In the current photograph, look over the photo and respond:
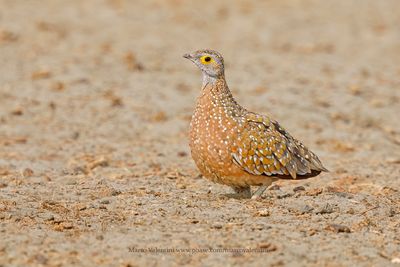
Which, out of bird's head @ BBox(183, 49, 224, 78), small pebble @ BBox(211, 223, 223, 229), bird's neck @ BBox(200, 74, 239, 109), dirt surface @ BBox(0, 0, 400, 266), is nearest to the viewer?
dirt surface @ BBox(0, 0, 400, 266)

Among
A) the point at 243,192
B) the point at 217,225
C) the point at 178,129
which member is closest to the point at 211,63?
the point at 243,192

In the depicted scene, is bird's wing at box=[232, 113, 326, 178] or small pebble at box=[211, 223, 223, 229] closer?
small pebble at box=[211, 223, 223, 229]

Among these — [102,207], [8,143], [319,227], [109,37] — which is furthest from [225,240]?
[109,37]

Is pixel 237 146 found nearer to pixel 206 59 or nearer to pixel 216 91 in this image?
pixel 216 91

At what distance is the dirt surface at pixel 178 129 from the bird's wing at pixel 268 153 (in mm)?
326

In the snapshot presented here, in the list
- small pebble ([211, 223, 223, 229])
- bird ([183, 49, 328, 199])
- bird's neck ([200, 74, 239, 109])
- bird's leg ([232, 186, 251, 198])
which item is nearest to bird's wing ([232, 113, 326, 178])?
bird ([183, 49, 328, 199])

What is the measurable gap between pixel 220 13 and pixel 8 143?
37.4 ft

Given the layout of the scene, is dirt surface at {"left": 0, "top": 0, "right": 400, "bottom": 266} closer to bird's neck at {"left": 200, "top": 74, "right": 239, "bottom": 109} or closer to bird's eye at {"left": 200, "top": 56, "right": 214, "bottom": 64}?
bird's neck at {"left": 200, "top": 74, "right": 239, "bottom": 109}

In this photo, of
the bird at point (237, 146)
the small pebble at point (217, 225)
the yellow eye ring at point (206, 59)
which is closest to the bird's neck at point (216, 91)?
the bird at point (237, 146)

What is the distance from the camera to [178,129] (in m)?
13.2

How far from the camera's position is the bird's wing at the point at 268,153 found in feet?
27.7

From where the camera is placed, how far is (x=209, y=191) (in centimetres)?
940

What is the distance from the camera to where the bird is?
8.43m

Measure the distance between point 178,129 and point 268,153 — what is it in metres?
4.83
